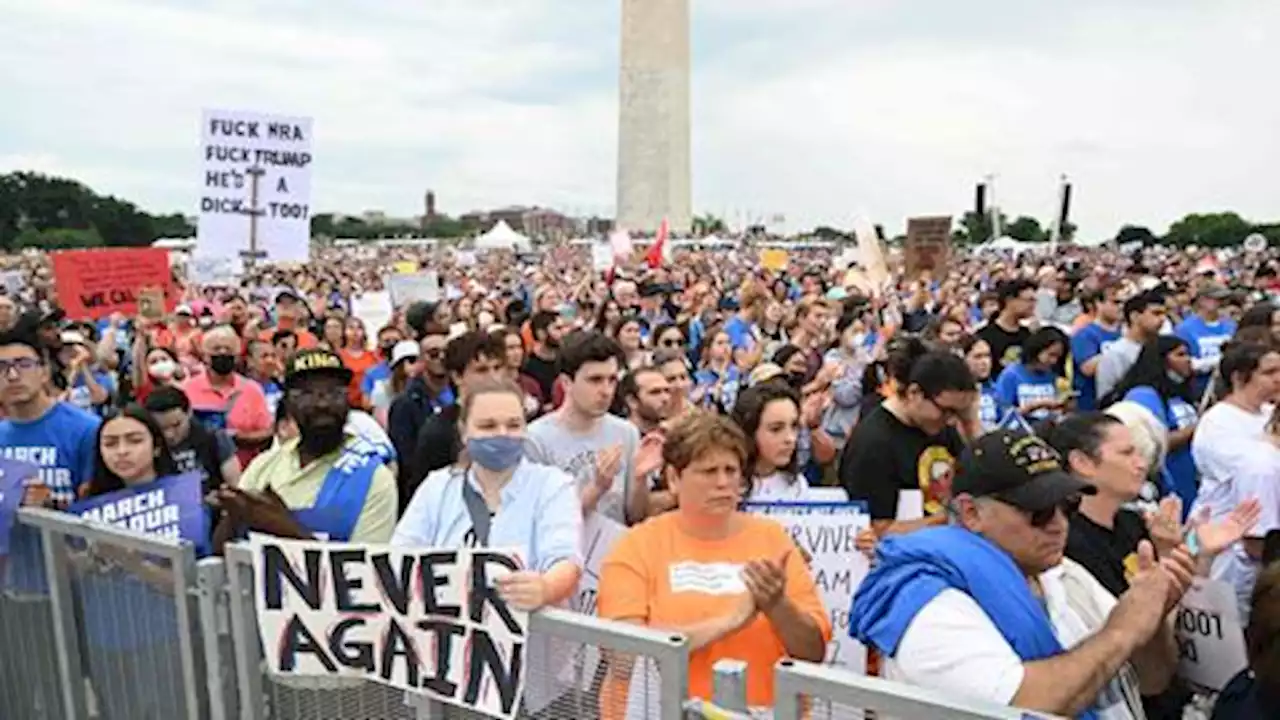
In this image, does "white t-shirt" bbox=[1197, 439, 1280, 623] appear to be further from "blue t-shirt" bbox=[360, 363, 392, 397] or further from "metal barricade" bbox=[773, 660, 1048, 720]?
"blue t-shirt" bbox=[360, 363, 392, 397]

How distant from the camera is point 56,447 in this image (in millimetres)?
5176

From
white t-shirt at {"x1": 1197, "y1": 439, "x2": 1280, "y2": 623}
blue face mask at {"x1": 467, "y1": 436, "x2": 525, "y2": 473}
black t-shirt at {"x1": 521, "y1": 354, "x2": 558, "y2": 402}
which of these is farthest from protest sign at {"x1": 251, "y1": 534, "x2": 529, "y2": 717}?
black t-shirt at {"x1": 521, "y1": 354, "x2": 558, "y2": 402}

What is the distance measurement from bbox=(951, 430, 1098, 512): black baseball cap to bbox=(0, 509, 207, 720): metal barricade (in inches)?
92.8

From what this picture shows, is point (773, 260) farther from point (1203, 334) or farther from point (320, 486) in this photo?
point (320, 486)

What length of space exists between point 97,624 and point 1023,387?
6.02 metres

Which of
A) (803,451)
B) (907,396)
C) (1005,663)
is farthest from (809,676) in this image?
(803,451)

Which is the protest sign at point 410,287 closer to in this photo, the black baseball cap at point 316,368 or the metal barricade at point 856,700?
the black baseball cap at point 316,368

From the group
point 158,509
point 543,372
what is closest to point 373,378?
point 543,372

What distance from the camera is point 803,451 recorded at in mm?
6699

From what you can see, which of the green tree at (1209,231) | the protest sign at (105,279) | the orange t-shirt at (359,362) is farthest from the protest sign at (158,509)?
the green tree at (1209,231)

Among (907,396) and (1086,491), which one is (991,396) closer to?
(907,396)

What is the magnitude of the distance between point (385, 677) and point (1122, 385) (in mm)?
6048

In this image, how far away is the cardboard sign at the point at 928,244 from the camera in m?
20.9

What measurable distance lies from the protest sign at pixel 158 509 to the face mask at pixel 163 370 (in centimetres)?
456
